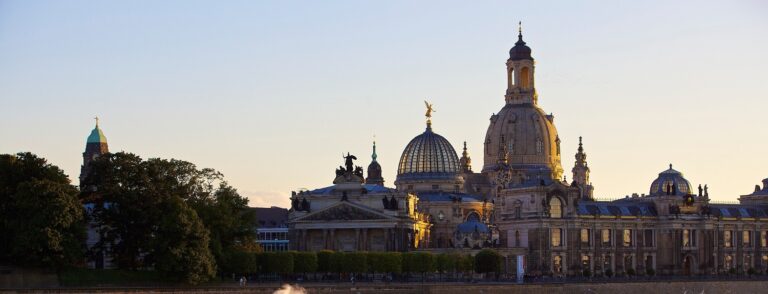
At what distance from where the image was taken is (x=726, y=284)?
543 feet

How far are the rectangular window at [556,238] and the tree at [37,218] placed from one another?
6606 centimetres

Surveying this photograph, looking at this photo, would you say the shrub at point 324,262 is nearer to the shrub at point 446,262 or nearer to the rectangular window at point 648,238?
the shrub at point 446,262

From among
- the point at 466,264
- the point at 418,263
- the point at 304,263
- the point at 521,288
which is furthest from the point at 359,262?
the point at 521,288

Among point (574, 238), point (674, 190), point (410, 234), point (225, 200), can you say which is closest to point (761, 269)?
point (674, 190)

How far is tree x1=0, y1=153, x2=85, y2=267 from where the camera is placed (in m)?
128

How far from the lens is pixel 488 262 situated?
169 metres

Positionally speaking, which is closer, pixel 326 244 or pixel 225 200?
pixel 225 200

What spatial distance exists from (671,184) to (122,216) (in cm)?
7817

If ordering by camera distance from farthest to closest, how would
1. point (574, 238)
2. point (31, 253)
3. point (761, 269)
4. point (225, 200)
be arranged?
point (761, 269) → point (574, 238) → point (225, 200) → point (31, 253)

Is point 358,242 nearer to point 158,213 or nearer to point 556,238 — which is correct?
point 556,238

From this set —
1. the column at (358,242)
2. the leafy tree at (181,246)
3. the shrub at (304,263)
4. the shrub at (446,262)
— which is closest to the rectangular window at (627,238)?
the column at (358,242)

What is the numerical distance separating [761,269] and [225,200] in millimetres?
77752

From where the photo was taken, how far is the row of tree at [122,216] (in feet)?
424

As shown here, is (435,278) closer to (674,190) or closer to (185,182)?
(185,182)
